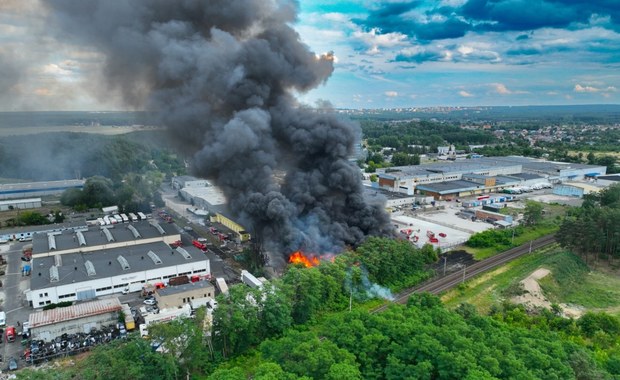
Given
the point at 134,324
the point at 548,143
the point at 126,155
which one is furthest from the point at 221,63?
the point at 548,143

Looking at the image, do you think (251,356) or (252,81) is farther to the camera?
(252,81)

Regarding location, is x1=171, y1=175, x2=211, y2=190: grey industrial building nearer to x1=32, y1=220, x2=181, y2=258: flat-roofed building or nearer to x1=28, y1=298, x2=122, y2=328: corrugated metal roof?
x1=32, y1=220, x2=181, y2=258: flat-roofed building

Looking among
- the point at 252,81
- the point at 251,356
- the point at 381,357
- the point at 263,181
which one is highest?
the point at 252,81

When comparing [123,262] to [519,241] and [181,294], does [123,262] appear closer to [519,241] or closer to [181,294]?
[181,294]

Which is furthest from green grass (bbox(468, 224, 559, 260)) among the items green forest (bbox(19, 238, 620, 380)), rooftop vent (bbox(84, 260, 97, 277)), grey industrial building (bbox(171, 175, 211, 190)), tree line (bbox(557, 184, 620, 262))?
grey industrial building (bbox(171, 175, 211, 190))

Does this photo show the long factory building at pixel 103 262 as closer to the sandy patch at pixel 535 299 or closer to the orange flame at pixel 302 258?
the orange flame at pixel 302 258

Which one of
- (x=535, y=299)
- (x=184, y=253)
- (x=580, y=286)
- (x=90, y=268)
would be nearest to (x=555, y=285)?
(x=580, y=286)

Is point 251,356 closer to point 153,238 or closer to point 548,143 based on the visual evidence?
point 153,238
